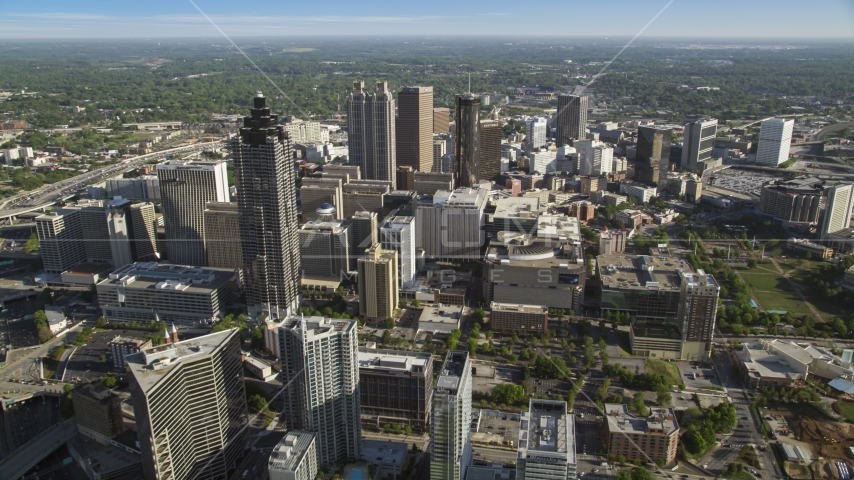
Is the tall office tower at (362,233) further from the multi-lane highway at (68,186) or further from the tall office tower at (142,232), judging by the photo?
the multi-lane highway at (68,186)

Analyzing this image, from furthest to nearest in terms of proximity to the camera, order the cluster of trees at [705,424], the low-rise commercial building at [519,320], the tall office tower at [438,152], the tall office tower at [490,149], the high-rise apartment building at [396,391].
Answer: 1. the tall office tower at [438,152]
2. the tall office tower at [490,149]
3. the low-rise commercial building at [519,320]
4. the high-rise apartment building at [396,391]
5. the cluster of trees at [705,424]

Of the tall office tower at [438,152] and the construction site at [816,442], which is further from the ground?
the tall office tower at [438,152]

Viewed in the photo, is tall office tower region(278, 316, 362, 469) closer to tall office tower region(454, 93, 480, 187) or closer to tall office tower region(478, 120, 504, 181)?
tall office tower region(454, 93, 480, 187)

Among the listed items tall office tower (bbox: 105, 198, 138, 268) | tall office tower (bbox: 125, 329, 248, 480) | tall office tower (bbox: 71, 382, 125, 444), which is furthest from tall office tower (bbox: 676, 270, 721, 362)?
tall office tower (bbox: 105, 198, 138, 268)

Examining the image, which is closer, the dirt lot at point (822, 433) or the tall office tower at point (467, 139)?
the dirt lot at point (822, 433)

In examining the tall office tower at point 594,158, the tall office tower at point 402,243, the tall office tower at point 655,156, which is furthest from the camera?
the tall office tower at point 594,158

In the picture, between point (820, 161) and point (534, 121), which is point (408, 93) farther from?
point (820, 161)

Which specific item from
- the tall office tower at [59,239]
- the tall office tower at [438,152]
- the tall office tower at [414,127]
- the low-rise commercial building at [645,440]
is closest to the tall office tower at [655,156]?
the tall office tower at [438,152]
